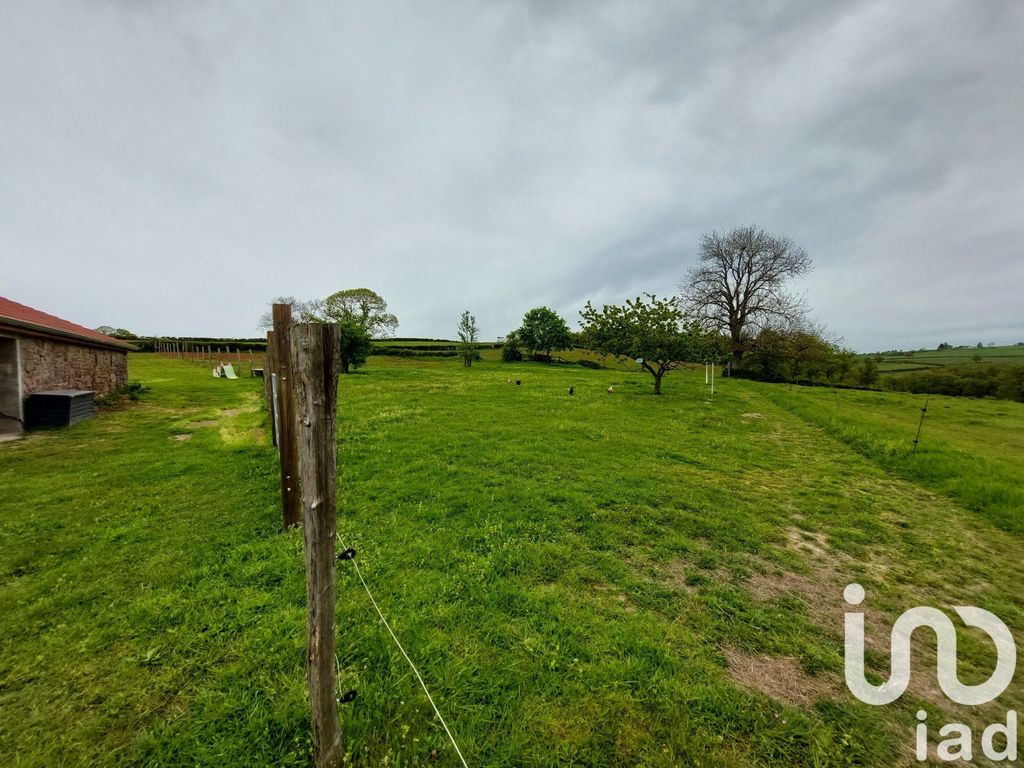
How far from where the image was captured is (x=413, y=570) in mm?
5277

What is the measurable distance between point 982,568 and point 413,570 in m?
9.32

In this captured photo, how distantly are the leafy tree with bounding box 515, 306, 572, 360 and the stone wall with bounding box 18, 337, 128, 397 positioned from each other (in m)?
54.6

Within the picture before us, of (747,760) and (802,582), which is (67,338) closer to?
(747,760)

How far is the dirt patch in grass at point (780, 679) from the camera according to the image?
3.60 m

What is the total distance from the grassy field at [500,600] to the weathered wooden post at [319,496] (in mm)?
702

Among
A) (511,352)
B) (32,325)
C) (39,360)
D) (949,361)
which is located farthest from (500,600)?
(949,361)

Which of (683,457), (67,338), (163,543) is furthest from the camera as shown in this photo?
(67,338)

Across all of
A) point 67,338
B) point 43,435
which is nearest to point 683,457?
point 43,435

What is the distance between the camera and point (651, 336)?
23859 mm

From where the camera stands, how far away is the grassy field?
10.3 ft

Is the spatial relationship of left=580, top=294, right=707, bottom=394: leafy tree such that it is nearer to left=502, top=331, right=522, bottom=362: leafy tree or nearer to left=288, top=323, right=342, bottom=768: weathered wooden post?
left=288, top=323, right=342, bottom=768: weathered wooden post

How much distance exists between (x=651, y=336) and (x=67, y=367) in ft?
101

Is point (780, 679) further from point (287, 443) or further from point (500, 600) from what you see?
point (287, 443)

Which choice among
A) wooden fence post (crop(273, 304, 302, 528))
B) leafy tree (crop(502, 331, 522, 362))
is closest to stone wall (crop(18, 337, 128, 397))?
wooden fence post (crop(273, 304, 302, 528))
